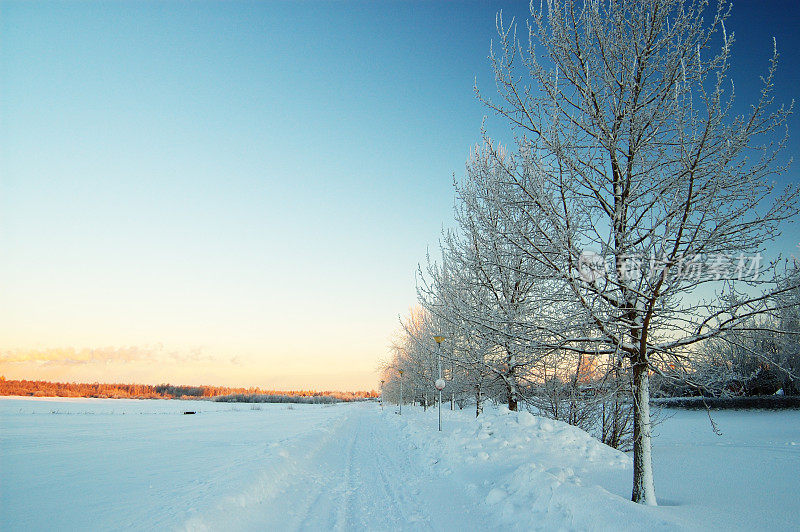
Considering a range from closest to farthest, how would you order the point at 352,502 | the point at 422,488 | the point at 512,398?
1. the point at 352,502
2. the point at 422,488
3. the point at 512,398

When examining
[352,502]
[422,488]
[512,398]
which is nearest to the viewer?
[352,502]

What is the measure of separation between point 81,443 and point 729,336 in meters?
16.9

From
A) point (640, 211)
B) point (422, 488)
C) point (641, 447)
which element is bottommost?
point (422, 488)

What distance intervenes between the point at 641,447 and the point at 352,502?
4152 mm

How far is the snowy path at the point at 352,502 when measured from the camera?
4945mm

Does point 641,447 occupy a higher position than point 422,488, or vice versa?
point 641,447

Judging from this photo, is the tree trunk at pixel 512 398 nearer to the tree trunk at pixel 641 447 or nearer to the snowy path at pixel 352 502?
the snowy path at pixel 352 502

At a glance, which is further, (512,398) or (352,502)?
(512,398)

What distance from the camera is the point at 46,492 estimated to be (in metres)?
6.12

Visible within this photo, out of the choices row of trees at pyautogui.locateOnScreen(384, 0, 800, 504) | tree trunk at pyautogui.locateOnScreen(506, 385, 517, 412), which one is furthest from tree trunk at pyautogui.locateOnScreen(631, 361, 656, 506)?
tree trunk at pyautogui.locateOnScreen(506, 385, 517, 412)

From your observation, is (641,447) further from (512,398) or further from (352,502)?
(512,398)

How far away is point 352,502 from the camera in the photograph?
6059 mm

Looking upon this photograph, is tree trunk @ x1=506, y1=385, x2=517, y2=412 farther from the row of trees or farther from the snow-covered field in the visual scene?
the row of trees

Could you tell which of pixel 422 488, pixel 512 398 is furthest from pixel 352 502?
pixel 512 398
